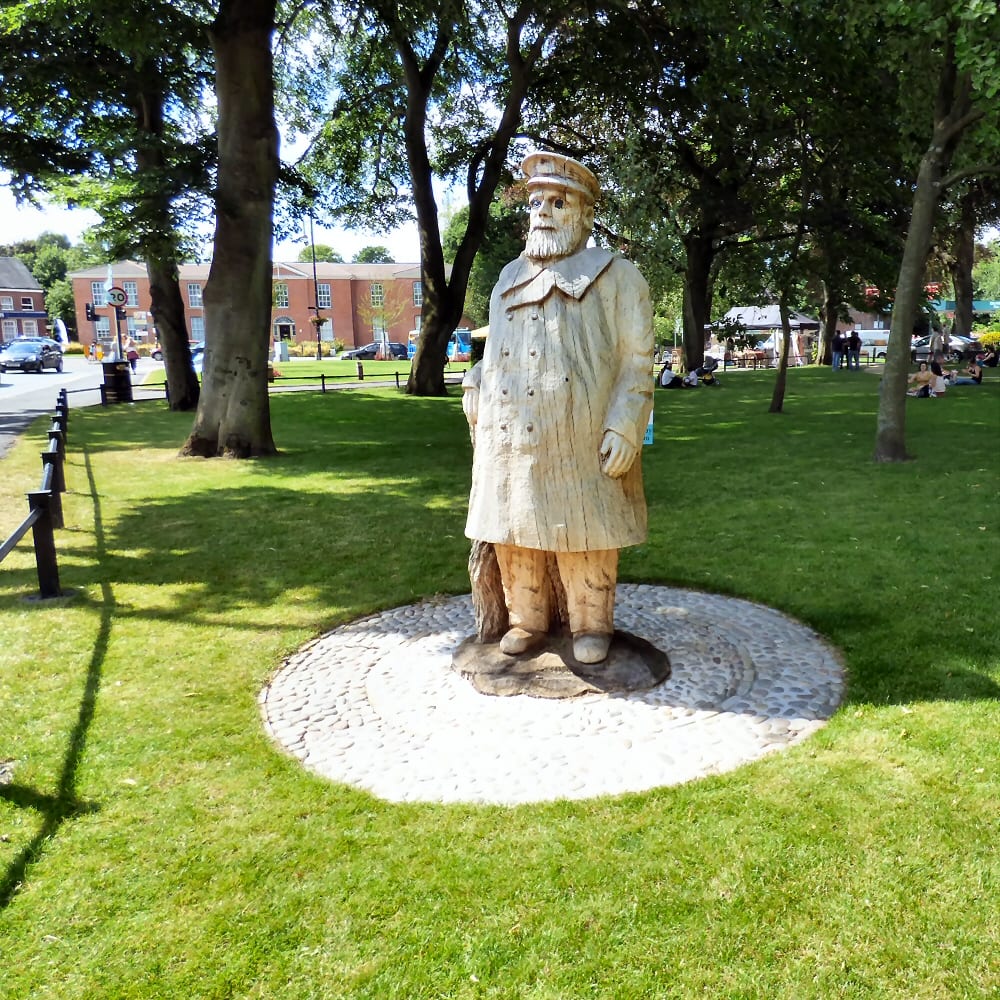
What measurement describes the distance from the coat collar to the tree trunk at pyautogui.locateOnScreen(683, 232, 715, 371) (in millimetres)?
22216

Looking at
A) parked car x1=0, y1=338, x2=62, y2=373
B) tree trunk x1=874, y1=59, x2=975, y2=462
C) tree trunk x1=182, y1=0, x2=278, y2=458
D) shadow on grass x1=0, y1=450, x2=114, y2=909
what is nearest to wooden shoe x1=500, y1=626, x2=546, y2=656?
shadow on grass x1=0, y1=450, x2=114, y2=909


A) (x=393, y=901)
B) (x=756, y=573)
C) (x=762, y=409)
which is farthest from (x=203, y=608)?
(x=762, y=409)

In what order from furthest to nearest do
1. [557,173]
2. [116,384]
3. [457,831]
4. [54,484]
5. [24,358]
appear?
[24,358]
[116,384]
[54,484]
[557,173]
[457,831]

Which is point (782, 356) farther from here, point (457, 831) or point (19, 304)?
point (19, 304)

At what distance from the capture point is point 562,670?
492cm

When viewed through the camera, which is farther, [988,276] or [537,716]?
[988,276]

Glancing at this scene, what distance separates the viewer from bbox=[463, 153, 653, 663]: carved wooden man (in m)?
4.48


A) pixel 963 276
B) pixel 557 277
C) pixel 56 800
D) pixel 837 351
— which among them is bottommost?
pixel 56 800

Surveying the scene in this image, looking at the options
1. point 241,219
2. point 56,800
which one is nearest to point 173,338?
point 241,219

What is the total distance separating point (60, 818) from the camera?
3717 mm

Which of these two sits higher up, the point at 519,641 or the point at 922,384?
the point at 922,384

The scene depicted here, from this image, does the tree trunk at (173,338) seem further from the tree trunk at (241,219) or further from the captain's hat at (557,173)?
the captain's hat at (557,173)

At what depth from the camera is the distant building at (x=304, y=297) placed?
6962 cm

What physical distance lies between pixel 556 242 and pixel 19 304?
84743mm
